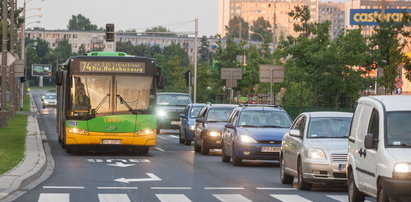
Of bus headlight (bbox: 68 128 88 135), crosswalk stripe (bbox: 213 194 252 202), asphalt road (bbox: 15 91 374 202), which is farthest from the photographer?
bus headlight (bbox: 68 128 88 135)

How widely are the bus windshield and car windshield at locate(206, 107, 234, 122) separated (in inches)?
130

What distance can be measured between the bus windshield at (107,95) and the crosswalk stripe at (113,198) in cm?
1344

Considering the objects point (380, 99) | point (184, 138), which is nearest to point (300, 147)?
point (380, 99)

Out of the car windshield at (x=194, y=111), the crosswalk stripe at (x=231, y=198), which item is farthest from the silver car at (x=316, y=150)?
the car windshield at (x=194, y=111)

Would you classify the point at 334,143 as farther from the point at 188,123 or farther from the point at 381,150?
the point at 188,123

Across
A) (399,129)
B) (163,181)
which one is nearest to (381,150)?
(399,129)

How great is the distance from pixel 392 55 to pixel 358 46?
9.20 m

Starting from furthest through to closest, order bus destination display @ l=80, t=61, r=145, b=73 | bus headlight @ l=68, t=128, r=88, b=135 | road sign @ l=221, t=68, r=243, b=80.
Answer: road sign @ l=221, t=68, r=243, b=80
bus destination display @ l=80, t=61, r=145, b=73
bus headlight @ l=68, t=128, r=88, b=135

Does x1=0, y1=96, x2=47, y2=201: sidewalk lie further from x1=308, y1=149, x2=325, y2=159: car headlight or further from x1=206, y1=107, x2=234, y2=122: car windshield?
x1=206, y1=107, x2=234, y2=122: car windshield

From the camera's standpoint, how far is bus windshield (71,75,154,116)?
31797mm

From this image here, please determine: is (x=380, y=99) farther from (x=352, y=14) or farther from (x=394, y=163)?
(x=352, y=14)

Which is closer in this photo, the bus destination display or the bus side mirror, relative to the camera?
the bus destination display

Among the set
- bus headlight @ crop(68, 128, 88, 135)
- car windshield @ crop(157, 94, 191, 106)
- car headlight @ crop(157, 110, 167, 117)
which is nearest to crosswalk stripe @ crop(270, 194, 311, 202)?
bus headlight @ crop(68, 128, 88, 135)

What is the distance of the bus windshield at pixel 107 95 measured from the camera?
31797 mm
